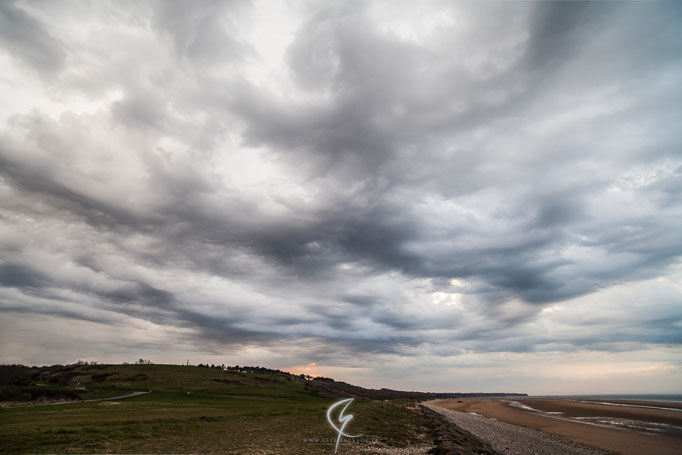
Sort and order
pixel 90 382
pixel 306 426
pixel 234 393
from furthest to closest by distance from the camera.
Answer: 1. pixel 90 382
2. pixel 234 393
3. pixel 306 426

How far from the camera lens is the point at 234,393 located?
129 metres

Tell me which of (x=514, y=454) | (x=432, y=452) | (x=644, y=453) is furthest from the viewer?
(x=644, y=453)

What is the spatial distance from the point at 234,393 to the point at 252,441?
113 meters

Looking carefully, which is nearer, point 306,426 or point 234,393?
point 306,426

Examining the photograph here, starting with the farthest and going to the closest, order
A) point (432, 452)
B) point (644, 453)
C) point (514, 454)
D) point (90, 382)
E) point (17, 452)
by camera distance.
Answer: point (90, 382) → point (644, 453) → point (514, 454) → point (432, 452) → point (17, 452)

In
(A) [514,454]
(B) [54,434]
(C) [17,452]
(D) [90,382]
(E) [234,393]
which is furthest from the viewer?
(D) [90,382]

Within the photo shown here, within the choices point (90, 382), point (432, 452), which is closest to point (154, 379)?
point (90, 382)

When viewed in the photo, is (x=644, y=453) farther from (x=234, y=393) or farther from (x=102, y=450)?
(x=234, y=393)

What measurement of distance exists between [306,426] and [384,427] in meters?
10.1

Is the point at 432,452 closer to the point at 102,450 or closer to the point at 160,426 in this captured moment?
the point at 102,450

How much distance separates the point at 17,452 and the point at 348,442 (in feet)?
84.7

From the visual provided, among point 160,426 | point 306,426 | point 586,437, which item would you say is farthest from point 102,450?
point 586,437

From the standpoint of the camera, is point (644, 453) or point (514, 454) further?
point (644, 453)

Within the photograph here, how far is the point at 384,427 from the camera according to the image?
42.5 metres
